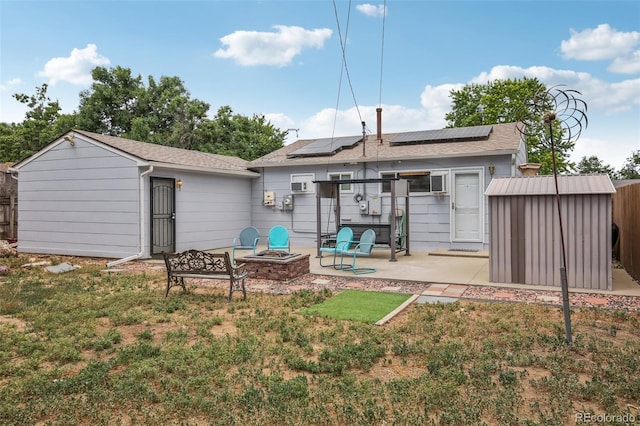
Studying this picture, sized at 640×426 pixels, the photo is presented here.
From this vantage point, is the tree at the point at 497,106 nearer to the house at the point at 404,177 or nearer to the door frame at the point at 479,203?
the house at the point at 404,177

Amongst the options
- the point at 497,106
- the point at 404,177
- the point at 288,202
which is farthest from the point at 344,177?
the point at 497,106

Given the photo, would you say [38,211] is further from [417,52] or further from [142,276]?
[417,52]

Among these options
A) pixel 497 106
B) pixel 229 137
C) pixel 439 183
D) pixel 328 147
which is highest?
pixel 497 106

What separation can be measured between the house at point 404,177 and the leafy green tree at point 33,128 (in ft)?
55.6

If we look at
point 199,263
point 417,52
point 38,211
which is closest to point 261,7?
point 417,52

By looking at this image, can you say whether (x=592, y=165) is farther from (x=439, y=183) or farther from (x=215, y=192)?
(x=215, y=192)

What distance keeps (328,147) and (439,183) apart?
3.94 meters

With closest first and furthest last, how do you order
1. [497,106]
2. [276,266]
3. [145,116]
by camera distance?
[276,266] < [497,106] < [145,116]

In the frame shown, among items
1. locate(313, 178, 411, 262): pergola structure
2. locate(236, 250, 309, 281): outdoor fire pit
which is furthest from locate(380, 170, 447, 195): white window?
locate(236, 250, 309, 281): outdoor fire pit

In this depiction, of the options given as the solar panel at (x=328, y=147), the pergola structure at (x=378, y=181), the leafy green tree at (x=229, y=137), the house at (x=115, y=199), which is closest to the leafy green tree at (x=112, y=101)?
the leafy green tree at (x=229, y=137)

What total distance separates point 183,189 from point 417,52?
938 centimetres

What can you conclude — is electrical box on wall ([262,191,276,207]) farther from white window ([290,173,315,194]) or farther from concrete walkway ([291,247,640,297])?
concrete walkway ([291,247,640,297])

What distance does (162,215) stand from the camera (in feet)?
35.2

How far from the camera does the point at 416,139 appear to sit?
1274 centimetres
